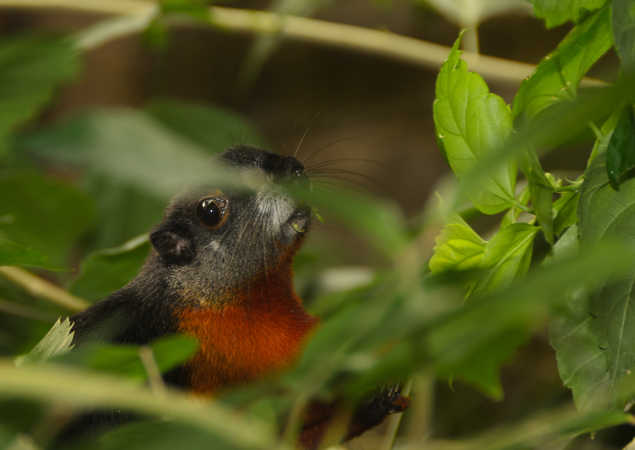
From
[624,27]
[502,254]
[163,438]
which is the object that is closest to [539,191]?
[502,254]

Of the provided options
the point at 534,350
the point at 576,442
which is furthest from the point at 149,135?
the point at 534,350

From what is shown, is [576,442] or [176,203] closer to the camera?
[576,442]

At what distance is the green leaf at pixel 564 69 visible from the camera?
83cm

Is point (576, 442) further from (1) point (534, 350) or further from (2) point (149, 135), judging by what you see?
(1) point (534, 350)

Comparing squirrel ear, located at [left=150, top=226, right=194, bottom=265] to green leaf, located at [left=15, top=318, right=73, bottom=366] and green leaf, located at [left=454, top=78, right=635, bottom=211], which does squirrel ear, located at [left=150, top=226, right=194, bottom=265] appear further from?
green leaf, located at [left=454, top=78, right=635, bottom=211]

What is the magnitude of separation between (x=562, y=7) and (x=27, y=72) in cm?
66

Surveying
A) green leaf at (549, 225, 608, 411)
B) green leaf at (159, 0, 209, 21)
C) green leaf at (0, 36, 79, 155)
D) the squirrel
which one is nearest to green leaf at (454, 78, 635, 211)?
green leaf at (549, 225, 608, 411)

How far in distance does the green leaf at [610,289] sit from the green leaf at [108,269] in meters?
0.92

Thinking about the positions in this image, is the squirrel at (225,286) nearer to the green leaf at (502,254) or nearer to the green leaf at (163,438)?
the green leaf at (502,254)

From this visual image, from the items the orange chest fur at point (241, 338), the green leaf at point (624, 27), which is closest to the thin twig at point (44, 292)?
the orange chest fur at point (241, 338)

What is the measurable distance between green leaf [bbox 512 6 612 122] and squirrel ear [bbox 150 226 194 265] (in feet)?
2.79

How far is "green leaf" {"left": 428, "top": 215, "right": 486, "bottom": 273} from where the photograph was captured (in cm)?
86

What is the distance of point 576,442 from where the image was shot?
3.32 ft

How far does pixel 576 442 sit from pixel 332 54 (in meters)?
3.83
